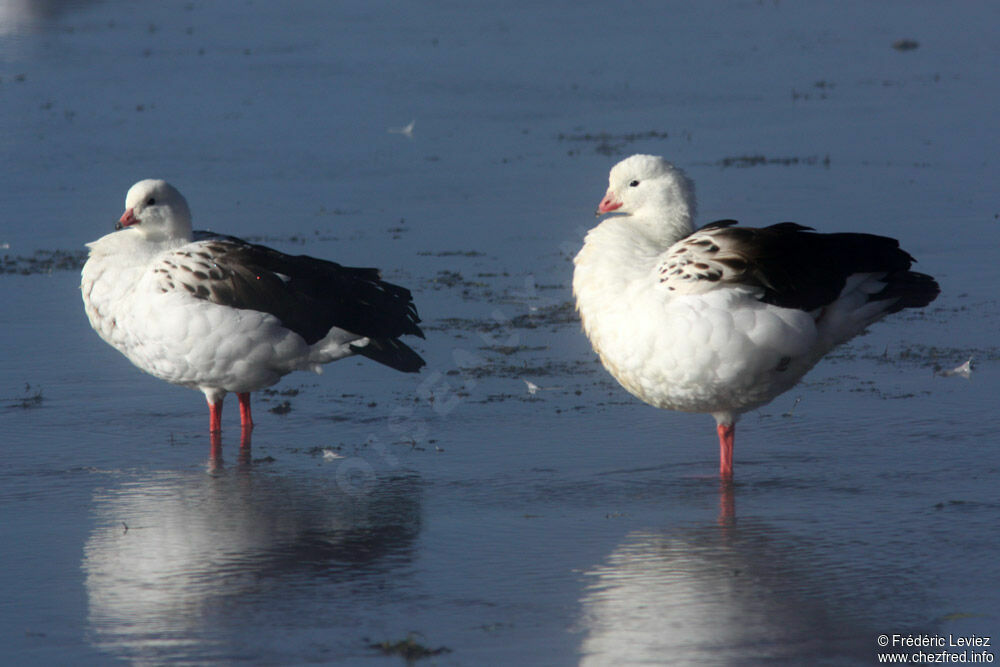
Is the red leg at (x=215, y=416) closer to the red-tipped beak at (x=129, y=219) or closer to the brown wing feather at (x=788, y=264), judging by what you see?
the red-tipped beak at (x=129, y=219)

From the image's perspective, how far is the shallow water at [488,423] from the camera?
637 centimetres

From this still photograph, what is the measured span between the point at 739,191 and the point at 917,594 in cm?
991

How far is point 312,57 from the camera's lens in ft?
79.4

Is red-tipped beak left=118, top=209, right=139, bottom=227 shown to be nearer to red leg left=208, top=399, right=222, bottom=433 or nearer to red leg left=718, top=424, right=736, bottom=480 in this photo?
red leg left=208, top=399, right=222, bottom=433

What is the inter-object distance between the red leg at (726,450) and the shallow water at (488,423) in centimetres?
8

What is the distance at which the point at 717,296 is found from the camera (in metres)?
8.05

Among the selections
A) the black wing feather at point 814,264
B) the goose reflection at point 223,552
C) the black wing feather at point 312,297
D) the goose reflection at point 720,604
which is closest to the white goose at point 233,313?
the black wing feather at point 312,297

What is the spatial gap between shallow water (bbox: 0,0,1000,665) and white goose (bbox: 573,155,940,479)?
567 millimetres

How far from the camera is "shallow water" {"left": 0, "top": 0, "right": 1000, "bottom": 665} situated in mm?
6371

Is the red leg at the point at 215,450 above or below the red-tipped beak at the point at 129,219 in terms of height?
below

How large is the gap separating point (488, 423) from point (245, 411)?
1557 millimetres

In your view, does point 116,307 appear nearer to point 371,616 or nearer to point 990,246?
point 371,616

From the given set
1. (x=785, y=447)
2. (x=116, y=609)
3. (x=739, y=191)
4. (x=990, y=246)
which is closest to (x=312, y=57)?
(x=739, y=191)

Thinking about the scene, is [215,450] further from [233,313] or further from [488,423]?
[488,423]
